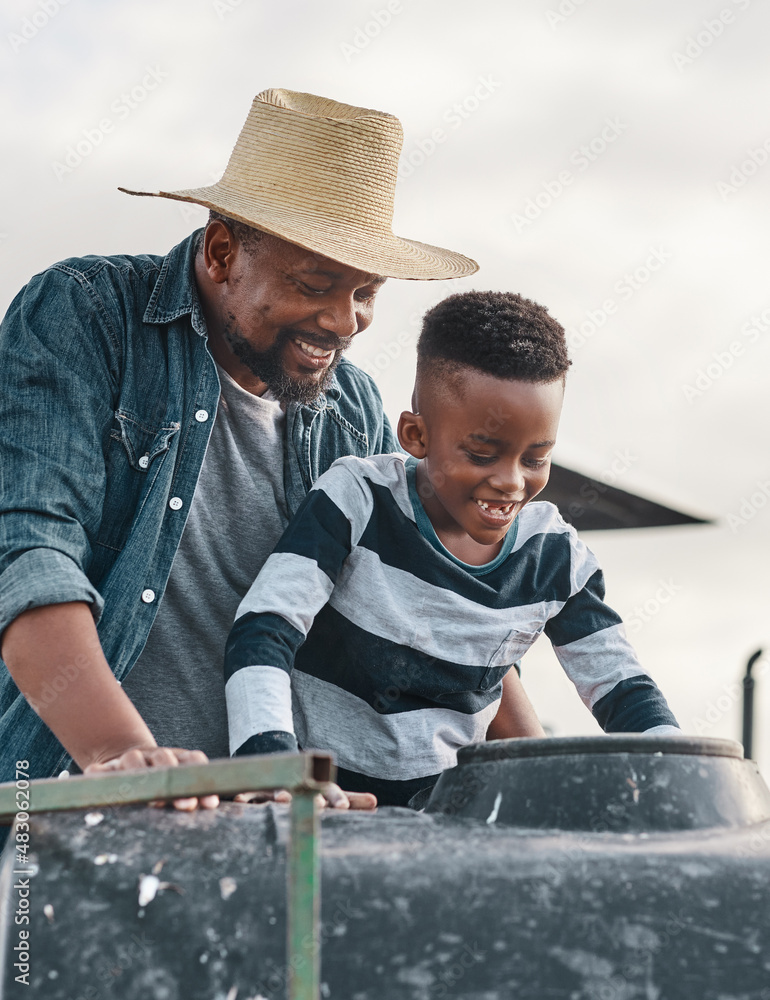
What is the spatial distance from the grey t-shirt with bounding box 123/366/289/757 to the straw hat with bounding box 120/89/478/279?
445 millimetres

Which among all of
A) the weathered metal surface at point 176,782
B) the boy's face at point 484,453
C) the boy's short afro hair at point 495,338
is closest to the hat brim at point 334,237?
the boy's short afro hair at point 495,338

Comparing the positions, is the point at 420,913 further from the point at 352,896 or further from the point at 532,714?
the point at 532,714

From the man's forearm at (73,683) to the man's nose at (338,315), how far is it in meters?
0.74

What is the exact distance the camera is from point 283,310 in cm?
212

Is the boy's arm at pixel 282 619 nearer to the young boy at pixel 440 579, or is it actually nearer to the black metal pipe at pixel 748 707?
the young boy at pixel 440 579

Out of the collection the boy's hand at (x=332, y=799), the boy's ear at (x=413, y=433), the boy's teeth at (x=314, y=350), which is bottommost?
the boy's hand at (x=332, y=799)

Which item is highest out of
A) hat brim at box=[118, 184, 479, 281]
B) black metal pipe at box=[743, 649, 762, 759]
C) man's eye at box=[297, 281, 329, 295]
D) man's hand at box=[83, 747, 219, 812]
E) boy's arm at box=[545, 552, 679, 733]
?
hat brim at box=[118, 184, 479, 281]

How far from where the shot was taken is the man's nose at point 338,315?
2.10 m

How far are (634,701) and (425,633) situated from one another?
410 millimetres

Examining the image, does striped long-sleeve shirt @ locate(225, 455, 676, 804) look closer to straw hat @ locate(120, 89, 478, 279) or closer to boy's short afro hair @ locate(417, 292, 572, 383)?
boy's short afro hair @ locate(417, 292, 572, 383)

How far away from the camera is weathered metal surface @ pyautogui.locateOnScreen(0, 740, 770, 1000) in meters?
1.03

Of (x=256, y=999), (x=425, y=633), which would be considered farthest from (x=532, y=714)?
(x=256, y=999)

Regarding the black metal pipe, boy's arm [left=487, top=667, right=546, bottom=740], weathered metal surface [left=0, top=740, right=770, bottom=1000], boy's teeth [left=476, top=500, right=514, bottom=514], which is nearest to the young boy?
boy's teeth [left=476, top=500, right=514, bottom=514]

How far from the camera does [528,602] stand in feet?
6.76
